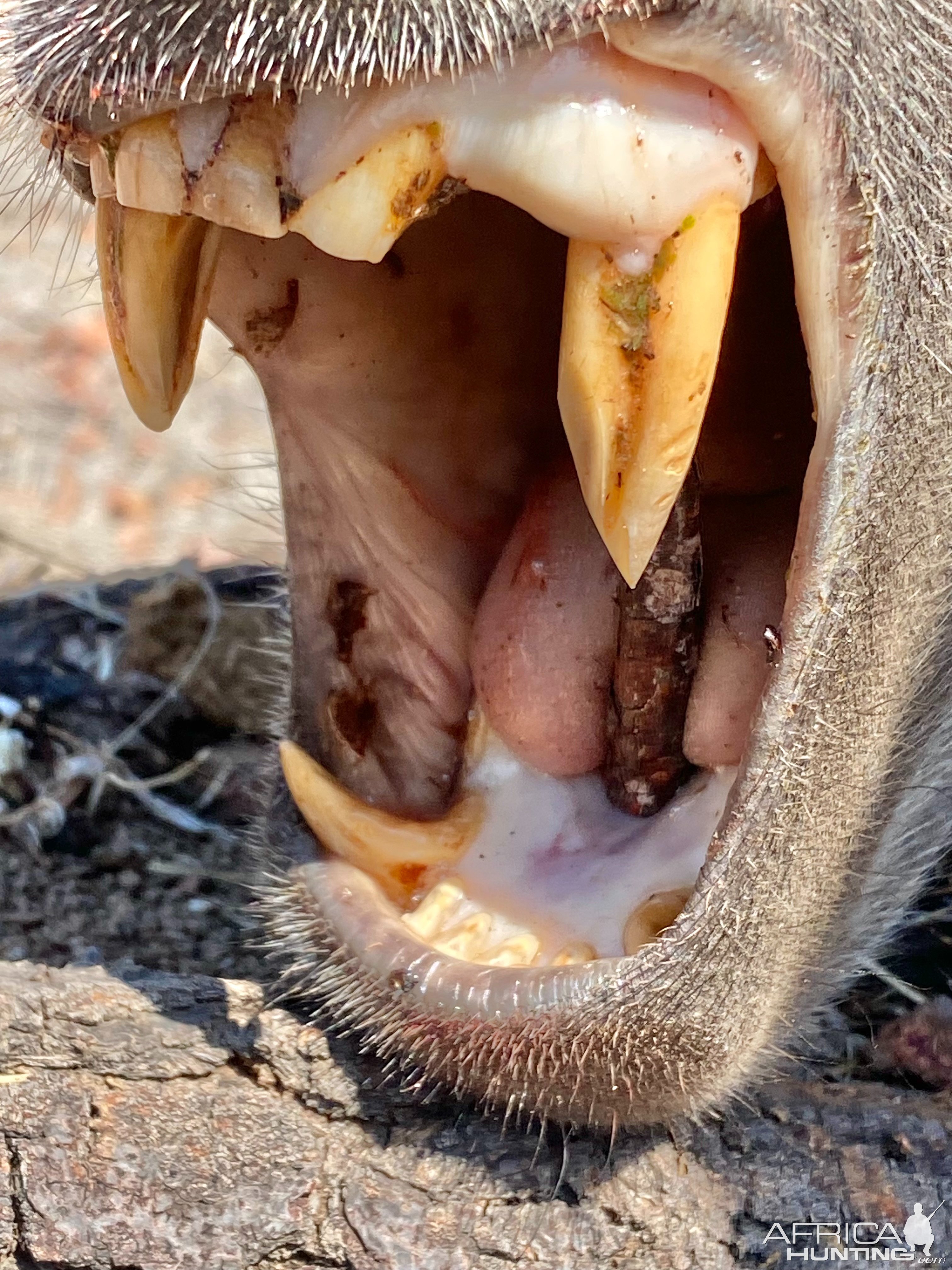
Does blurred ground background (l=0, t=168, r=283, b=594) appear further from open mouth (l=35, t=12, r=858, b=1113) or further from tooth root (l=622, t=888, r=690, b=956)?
tooth root (l=622, t=888, r=690, b=956)

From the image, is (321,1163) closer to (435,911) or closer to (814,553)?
(435,911)

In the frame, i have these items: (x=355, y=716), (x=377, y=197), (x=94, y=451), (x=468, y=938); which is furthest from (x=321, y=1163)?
(x=94, y=451)

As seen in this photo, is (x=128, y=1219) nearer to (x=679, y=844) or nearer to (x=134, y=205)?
(x=679, y=844)

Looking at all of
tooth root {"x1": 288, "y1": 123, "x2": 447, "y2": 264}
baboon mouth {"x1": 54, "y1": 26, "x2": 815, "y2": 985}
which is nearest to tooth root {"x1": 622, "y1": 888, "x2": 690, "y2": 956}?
baboon mouth {"x1": 54, "y1": 26, "x2": 815, "y2": 985}

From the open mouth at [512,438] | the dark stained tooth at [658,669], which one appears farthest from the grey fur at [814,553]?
the dark stained tooth at [658,669]

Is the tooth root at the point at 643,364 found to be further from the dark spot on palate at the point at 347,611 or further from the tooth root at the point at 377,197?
the dark spot on palate at the point at 347,611

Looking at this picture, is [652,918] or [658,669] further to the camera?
[658,669]
